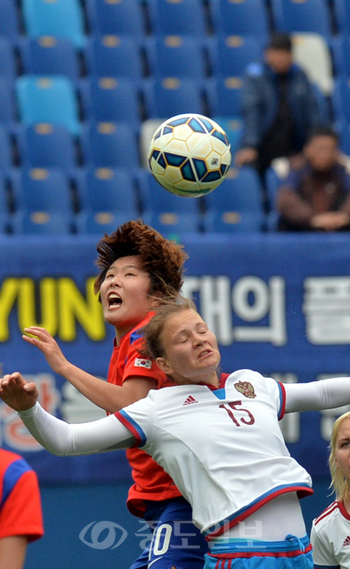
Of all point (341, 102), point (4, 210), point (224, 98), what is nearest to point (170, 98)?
point (224, 98)

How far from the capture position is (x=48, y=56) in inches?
364

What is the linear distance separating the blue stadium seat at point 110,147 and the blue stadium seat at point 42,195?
0.59 m

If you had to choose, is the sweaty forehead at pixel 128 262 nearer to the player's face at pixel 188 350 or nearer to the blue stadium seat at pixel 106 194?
the player's face at pixel 188 350

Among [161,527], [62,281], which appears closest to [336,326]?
[62,281]

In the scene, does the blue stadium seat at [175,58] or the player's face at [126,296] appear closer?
the player's face at [126,296]

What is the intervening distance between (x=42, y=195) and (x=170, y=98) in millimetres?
1939

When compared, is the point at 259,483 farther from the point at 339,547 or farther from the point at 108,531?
the point at 108,531

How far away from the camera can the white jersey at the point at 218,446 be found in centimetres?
301

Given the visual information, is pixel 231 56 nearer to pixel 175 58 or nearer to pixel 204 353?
pixel 175 58

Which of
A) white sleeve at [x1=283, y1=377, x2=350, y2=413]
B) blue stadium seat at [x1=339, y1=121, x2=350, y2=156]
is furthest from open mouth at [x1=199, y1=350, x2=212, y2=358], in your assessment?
blue stadium seat at [x1=339, y1=121, x2=350, y2=156]

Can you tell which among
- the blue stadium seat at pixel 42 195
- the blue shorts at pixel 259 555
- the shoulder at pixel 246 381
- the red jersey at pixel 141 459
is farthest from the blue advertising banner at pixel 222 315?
the blue shorts at pixel 259 555

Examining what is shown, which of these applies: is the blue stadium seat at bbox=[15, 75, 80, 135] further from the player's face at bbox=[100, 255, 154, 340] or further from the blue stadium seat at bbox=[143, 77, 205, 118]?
the player's face at bbox=[100, 255, 154, 340]

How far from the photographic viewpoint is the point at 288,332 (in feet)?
21.2

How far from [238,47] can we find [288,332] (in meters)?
4.31
